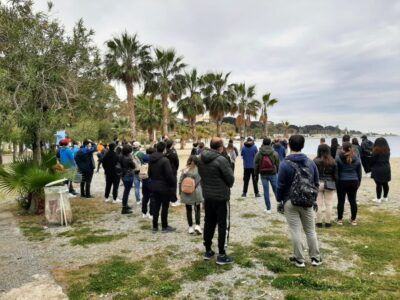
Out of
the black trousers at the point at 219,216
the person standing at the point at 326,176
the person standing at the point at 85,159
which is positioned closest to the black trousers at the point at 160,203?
the black trousers at the point at 219,216

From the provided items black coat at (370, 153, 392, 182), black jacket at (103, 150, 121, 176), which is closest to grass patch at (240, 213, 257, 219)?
black coat at (370, 153, 392, 182)

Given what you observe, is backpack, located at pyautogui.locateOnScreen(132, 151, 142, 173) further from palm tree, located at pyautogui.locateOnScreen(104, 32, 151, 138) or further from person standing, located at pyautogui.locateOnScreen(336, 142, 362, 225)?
palm tree, located at pyautogui.locateOnScreen(104, 32, 151, 138)

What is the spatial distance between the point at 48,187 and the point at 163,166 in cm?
292

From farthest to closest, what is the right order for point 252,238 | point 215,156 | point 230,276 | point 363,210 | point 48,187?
point 363,210 → point 48,187 → point 252,238 → point 215,156 → point 230,276

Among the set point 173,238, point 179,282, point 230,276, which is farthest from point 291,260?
point 173,238

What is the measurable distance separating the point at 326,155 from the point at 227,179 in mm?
2898

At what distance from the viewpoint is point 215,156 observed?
4930 millimetres

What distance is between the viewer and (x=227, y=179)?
192 inches

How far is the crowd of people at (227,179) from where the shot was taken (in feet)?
15.4

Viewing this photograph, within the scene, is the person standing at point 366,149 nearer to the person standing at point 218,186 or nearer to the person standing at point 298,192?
the person standing at point 298,192

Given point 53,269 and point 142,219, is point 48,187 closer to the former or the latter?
point 142,219

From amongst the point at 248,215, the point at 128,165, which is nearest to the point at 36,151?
the point at 128,165

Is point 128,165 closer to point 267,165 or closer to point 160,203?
point 160,203

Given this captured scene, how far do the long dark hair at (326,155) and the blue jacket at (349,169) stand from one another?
0.98ft
